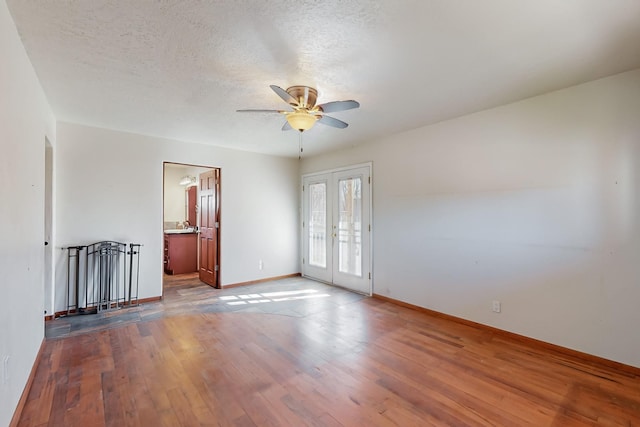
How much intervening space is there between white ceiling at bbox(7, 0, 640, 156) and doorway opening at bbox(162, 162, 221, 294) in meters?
2.18

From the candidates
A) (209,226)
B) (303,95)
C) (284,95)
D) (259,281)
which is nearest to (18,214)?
(284,95)

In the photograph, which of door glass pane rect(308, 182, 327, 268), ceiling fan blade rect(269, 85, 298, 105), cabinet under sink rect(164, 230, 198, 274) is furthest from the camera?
cabinet under sink rect(164, 230, 198, 274)

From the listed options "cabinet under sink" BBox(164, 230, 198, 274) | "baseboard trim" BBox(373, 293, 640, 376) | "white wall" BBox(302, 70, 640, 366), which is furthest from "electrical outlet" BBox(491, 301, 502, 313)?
"cabinet under sink" BBox(164, 230, 198, 274)

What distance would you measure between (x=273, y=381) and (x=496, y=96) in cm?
340

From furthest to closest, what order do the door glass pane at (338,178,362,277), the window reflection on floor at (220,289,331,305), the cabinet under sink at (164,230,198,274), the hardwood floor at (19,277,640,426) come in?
the cabinet under sink at (164,230,198,274)
the door glass pane at (338,178,362,277)
the window reflection on floor at (220,289,331,305)
the hardwood floor at (19,277,640,426)

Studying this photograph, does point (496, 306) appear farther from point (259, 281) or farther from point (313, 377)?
point (259, 281)

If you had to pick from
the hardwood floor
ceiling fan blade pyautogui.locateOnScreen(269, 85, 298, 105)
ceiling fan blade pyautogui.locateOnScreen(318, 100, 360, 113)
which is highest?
ceiling fan blade pyautogui.locateOnScreen(269, 85, 298, 105)

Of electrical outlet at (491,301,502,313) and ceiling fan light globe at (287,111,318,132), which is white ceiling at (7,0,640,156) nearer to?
ceiling fan light globe at (287,111,318,132)

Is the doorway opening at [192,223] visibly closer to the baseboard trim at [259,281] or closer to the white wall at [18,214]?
the baseboard trim at [259,281]

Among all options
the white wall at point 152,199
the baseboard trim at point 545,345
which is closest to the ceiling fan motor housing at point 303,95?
the white wall at point 152,199

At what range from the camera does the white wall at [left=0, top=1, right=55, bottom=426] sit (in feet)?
5.46

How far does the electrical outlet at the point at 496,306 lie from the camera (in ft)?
10.6

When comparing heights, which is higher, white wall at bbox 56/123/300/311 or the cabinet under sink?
white wall at bbox 56/123/300/311

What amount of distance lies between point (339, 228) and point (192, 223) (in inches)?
163
